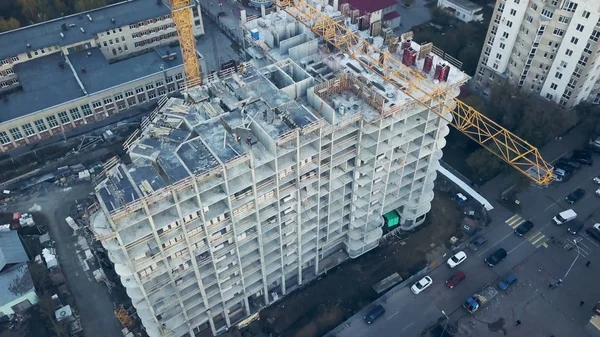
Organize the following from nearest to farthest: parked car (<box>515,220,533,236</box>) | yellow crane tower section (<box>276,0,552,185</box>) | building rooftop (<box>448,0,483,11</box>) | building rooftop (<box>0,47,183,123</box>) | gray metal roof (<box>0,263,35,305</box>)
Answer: yellow crane tower section (<box>276,0,552,185</box>)
gray metal roof (<box>0,263,35,305</box>)
parked car (<box>515,220,533,236</box>)
building rooftop (<box>0,47,183,123</box>)
building rooftop (<box>448,0,483,11</box>)

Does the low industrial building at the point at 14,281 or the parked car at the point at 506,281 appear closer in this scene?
the low industrial building at the point at 14,281

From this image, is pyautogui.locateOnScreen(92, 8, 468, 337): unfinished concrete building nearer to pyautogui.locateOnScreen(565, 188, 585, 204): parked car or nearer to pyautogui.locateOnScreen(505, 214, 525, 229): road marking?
pyautogui.locateOnScreen(505, 214, 525, 229): road marking

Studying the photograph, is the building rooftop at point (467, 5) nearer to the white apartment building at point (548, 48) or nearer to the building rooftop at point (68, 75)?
the white apartment building at point (548, 48)

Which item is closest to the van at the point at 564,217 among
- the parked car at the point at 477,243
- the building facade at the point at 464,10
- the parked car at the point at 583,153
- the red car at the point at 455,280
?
the parked car at the point at 477,243

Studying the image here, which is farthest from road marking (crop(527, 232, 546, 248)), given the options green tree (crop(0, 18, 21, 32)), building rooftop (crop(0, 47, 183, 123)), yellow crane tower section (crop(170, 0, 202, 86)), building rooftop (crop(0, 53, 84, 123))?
green tree (crop(0, 18, 21, 32))

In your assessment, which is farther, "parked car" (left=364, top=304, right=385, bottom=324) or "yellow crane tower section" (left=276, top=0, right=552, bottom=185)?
"parked car" (left=364, top=304, right=385, bottom=324)

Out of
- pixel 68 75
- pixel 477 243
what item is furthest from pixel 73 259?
pixel 477 243

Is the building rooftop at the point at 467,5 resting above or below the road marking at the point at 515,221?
above

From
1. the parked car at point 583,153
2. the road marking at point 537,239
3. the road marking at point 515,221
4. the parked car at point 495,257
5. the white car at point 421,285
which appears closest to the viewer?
the white car at point 421,285
